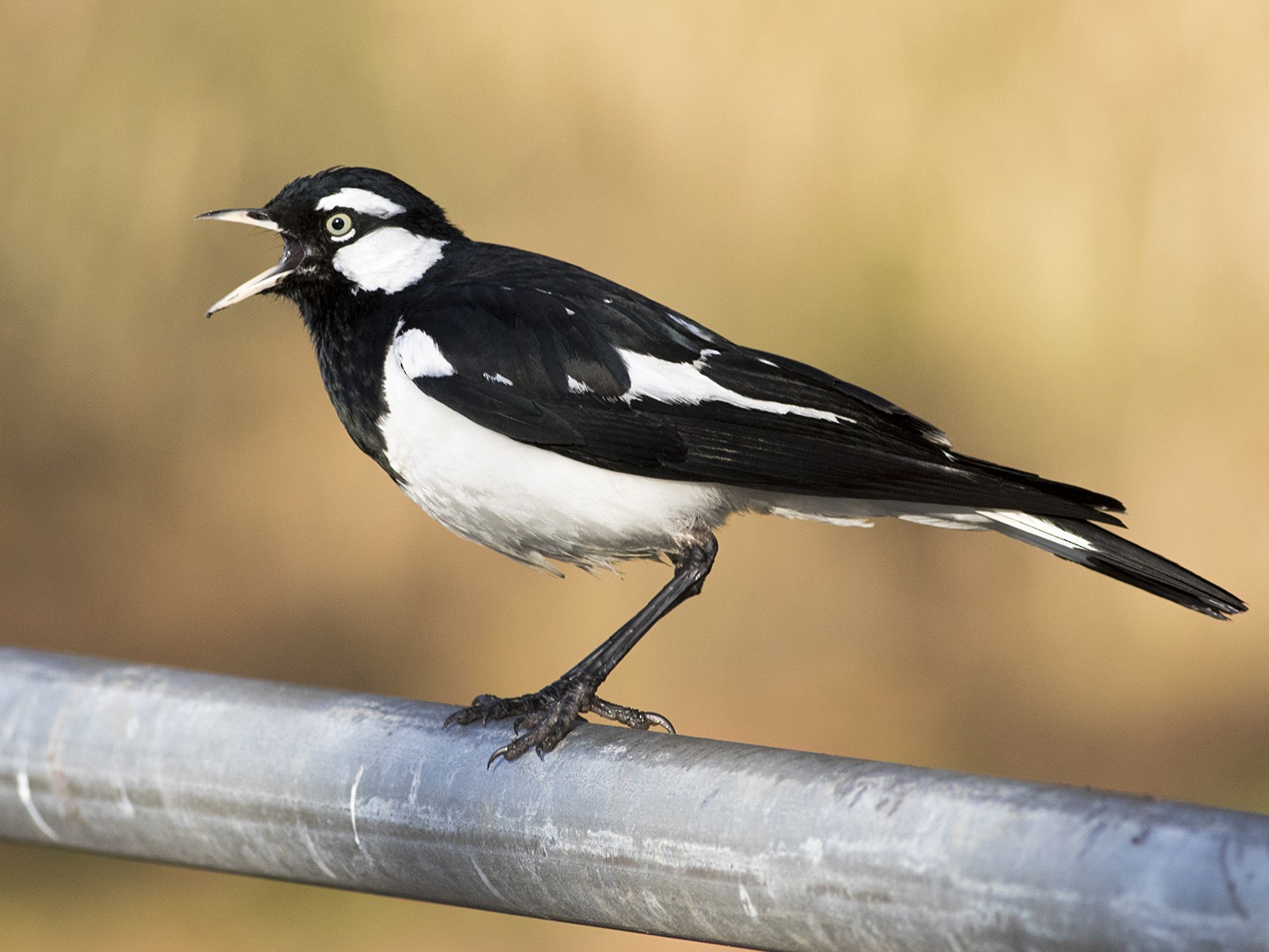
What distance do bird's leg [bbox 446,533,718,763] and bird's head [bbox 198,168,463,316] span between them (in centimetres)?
57

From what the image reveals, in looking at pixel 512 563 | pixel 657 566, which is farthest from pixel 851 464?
pixel 512 563

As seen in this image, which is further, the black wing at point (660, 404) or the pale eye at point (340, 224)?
the pale eye at point (340, 224)

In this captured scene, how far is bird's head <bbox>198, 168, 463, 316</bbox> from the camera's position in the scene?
2.21 m

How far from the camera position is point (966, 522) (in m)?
2.02

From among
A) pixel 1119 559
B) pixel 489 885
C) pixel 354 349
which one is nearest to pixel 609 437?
pixel 354 349

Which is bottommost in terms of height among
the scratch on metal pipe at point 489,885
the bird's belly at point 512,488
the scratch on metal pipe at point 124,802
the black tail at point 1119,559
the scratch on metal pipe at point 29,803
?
the scratch on metal pipe at point 29,803

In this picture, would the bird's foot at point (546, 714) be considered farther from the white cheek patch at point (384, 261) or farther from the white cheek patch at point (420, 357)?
the white cheek patch at point (384, 261)

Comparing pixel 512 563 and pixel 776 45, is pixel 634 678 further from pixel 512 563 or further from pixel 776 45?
pixel 776 45

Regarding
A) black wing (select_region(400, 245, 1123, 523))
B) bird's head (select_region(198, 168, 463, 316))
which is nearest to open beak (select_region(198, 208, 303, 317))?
bird's head (select_region(198, 168, 463, 316))

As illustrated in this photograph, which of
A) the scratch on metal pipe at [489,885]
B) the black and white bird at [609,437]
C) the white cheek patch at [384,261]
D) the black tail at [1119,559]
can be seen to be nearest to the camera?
the scratch on metal pipe at [489,885]

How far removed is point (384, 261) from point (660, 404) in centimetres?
51

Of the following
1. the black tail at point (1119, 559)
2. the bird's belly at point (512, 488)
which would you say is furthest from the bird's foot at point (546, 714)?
the black tail at point (1119, 559)

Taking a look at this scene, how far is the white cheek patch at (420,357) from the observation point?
6.55ft

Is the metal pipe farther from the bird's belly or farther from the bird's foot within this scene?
the bird's belly
